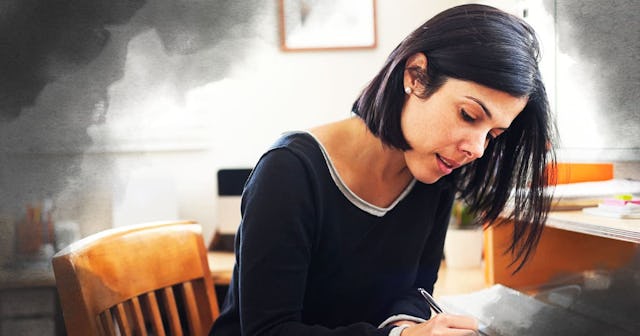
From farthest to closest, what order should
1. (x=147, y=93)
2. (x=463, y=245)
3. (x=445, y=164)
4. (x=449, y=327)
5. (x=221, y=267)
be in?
(x=463, y=245), (x=221, y=267), (x=147, y=93), (x=445, y=164), (x=449, y=327)

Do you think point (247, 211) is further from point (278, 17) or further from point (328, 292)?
point (278, 17)

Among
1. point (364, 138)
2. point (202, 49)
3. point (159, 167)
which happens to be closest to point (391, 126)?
point (364, 138)

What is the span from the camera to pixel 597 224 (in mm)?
722

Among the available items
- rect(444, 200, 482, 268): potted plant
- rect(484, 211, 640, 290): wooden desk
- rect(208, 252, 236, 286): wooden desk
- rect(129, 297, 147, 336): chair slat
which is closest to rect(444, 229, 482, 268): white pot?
rect(444, 200, 482, 268): potted plant

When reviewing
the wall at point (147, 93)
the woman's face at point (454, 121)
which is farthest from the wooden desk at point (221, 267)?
the woman's face at point (454, 121)

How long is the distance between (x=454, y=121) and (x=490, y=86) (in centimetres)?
5

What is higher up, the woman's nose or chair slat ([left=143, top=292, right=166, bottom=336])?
the woman's nose

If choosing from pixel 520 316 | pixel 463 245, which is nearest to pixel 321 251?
pixel 520 316

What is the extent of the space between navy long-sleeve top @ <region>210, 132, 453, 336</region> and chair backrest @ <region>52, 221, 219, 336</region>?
72 millimetres

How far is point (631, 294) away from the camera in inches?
33.5

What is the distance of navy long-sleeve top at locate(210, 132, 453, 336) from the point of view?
2.00 ft

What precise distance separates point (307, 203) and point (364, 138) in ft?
0.43

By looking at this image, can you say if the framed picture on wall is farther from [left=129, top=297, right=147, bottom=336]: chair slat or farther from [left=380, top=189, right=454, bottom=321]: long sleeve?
[left=129, top=297, right=147, bottom=336]: chair slat

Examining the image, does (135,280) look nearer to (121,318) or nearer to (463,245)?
(121,318)
